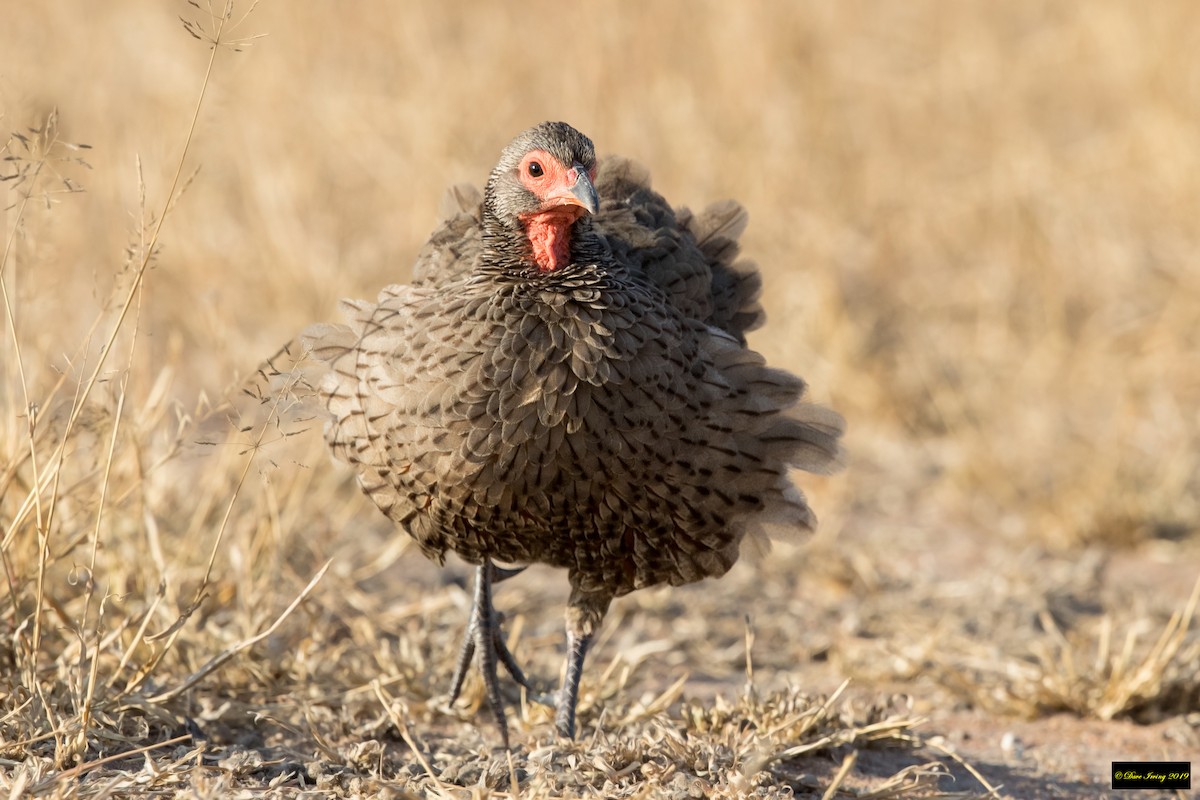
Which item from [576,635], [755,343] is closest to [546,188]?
[576,635]

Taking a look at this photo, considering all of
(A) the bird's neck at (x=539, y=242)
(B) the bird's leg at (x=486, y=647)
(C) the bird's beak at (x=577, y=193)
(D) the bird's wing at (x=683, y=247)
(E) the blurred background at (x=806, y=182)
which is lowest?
(B) the bird's leg at (x=486, y=647)

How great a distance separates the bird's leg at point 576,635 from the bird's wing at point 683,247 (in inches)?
32.6

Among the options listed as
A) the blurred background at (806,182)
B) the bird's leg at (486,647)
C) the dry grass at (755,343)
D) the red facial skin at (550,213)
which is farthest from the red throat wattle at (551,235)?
the blurred background at (806,182)

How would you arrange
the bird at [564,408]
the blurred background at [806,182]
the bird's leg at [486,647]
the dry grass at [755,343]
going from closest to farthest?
the bird at [564,408] → the dry grass at [755,343] → the bird's leg at [486,647] → the blurred background at [806,182]

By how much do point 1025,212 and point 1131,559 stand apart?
2.64m

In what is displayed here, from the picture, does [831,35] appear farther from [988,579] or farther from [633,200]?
[633,200]

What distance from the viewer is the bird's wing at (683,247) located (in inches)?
153

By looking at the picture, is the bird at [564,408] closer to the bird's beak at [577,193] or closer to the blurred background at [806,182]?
the bird's beak at [577,193]

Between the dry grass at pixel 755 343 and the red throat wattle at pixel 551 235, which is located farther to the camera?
the dry grass at pixel 755 343

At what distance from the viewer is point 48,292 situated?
14.5ft

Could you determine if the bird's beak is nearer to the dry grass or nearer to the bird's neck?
the bird's neck

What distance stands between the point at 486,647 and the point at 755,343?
3379mm

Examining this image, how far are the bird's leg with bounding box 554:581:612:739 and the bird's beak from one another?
3.59 feet

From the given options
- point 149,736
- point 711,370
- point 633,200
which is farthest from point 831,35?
point 149,736
